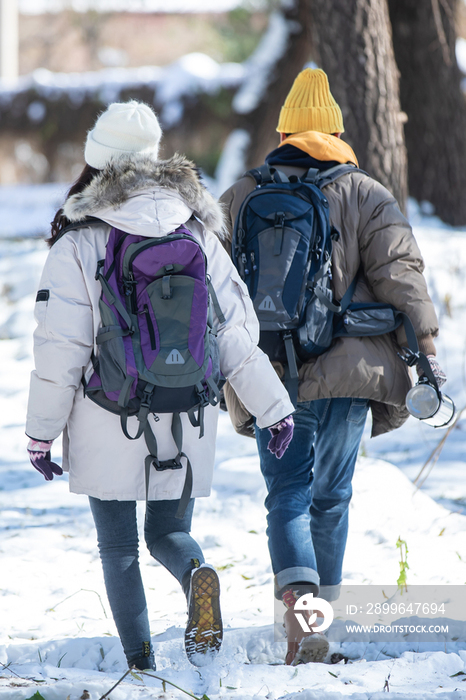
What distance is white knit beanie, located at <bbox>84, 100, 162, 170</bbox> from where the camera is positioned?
2.06 m

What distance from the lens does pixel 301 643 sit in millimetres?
2160

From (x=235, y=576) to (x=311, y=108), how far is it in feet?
6.62

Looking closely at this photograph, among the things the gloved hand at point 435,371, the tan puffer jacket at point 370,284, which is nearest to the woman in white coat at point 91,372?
the tan puffer jacket at point 370,284

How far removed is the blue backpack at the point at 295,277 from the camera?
2.31 meters

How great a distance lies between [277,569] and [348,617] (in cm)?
55

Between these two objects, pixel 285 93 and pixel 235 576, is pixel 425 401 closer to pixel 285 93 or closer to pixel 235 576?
pixel 235 576

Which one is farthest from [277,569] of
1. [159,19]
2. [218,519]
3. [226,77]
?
[159,19]

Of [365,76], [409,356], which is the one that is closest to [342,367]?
[409,356]

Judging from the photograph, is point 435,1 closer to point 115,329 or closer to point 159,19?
point 115,329

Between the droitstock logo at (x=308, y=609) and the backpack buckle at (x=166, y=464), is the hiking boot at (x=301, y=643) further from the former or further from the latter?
the backpack buckle at (x=166, y=464)

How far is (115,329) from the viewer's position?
1.89m

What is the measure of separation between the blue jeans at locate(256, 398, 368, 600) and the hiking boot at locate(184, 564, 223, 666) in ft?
1.12

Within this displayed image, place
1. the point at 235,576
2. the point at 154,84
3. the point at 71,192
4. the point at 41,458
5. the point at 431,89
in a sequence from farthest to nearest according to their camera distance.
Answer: the point at 154,84, the point at 431,89, the point at 235,576, the point at 71,192, the point at 41,458

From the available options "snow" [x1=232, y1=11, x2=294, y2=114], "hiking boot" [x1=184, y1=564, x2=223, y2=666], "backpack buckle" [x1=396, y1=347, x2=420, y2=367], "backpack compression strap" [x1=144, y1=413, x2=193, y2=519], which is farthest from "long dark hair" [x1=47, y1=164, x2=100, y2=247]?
"snow" [x1=232, y1=11, x2=294, y2=114]
